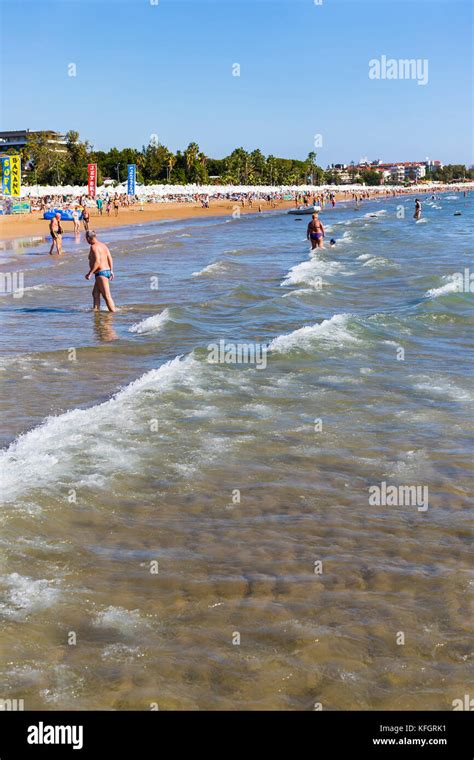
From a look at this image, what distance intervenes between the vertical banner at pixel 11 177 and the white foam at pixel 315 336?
111 ft

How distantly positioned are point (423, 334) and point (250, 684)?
1077cm

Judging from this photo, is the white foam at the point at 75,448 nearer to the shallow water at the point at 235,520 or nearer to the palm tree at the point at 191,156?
the shallow water at the point at 235,520

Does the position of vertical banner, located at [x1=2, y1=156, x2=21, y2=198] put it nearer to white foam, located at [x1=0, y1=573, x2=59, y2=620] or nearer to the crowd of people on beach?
the crowd of people on beach

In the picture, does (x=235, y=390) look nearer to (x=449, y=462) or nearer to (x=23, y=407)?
(x=23, y=407)

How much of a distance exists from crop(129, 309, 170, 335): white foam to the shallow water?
0.53 metres

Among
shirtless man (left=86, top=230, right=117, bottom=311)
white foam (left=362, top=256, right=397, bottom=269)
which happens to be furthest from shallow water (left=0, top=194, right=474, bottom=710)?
white foam (left=362, top=256, right=397, bottom=269)

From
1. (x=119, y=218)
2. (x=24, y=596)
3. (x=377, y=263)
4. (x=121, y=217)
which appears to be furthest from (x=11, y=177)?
(x=24, y=596)

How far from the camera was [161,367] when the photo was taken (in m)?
11.2

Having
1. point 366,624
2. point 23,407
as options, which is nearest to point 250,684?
point 366,624

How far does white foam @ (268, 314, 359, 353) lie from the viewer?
41.2 feet

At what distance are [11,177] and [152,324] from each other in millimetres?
33202

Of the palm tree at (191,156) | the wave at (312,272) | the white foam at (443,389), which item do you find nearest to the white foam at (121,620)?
the white foam at (443,389)

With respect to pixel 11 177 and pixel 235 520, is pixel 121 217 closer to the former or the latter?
pixel 11 177

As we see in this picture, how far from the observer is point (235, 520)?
605 cm
